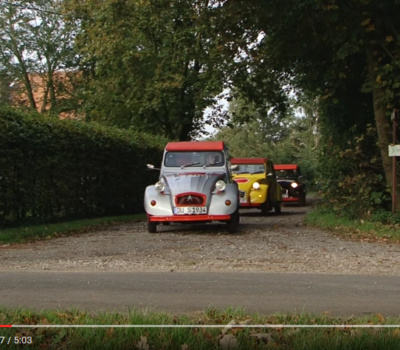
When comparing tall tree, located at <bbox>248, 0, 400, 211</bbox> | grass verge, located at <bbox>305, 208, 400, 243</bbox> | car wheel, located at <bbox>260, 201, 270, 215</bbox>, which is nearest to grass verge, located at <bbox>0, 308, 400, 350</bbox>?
grass verge, located at <bbox>305, 208, 400, 243</bbox>

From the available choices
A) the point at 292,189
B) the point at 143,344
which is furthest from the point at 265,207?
the point at 143,344

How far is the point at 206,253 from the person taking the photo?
10.8 metres

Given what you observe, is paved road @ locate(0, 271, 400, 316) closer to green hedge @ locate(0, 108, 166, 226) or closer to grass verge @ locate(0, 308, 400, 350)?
grass verge @ locate(0, 308, 400, 350)

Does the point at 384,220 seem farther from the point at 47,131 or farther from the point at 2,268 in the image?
the point at 2,268

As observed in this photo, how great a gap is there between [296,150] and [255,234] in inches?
2121

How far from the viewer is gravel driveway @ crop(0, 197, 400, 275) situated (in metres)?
9.19

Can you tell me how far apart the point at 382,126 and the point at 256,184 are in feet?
18.4

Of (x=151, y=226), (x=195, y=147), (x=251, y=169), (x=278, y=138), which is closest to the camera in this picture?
(x=151, y=226)

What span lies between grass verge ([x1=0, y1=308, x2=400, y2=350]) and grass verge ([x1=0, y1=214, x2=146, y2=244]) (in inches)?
324

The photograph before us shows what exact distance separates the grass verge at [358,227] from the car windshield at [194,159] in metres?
3.51

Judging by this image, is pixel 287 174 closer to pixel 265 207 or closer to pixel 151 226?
pixel 265 207

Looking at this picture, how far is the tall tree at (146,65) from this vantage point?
27641 mm

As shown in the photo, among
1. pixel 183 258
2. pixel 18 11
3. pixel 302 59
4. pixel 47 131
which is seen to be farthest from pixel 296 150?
pixel 183 258

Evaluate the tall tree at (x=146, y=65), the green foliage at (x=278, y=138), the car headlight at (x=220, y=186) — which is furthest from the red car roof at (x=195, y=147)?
the green foliage at (x=278, y=138)
